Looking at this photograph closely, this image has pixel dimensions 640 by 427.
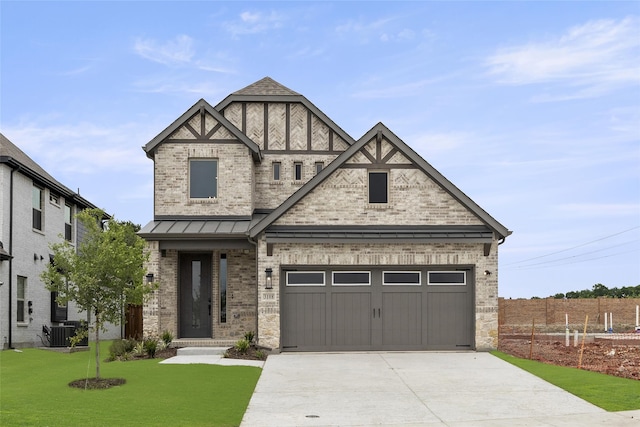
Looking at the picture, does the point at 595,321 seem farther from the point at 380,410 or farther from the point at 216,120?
the point at 380,410

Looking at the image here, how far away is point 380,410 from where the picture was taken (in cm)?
1320

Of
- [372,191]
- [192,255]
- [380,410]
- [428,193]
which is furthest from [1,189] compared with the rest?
[380,410]

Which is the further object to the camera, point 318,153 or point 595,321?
point 595,321

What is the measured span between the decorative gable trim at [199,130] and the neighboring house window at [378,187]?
15.5ft

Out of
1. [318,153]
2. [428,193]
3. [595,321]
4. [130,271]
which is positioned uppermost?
[318,153]

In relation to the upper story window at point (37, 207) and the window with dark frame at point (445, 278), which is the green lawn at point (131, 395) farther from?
the upper story window at point (37, 207)

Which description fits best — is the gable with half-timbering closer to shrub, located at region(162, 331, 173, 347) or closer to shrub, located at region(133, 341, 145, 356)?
shrub, located at region(162, 331, 173, 347)

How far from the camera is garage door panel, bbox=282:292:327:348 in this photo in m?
22.2

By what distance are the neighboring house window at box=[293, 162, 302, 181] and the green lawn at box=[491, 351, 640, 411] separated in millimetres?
11489

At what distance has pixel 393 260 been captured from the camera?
22266mm

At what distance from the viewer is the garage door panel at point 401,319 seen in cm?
2228

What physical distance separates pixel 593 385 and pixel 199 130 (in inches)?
604

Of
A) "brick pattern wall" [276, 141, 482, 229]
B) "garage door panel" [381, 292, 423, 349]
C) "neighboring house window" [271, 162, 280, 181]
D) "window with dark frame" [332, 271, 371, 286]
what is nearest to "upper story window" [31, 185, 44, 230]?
"neighboring house window" [271, 162, 280, 181]

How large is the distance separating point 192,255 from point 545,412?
14.6 metres
